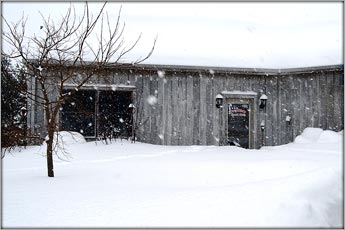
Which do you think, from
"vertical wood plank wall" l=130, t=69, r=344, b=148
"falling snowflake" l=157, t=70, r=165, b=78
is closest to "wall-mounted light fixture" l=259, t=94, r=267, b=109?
"vertical wood plank wall" l=130, t=69, r=344, b=148

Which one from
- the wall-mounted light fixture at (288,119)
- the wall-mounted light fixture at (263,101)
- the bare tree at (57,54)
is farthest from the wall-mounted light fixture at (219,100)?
the bare tree at (57,54)

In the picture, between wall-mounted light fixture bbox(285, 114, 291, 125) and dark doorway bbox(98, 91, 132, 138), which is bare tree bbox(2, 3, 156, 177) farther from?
wall-mounted light fixture bbox(285, 114, 291, 125)

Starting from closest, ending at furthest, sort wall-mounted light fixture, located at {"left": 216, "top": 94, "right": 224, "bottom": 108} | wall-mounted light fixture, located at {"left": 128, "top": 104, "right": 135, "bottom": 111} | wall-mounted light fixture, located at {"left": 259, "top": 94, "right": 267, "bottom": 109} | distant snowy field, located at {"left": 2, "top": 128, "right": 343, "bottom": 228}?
distant snowy field, located at {"left": 2, "top": 128, "right": 343, "bottom": 228}
wall-mounted light fixture, located at {"left": 128, "top": 104, "right": 135, "bottom": 111}
wall-mounted light fixture, located at {"left": 216, "top": 94, "right": 224, "bottom": 108}
wall-mounted light fixture, located at {"left": 259, "top": 94, "right": 267, "bottom": 109}

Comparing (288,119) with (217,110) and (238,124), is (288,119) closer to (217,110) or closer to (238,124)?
(238,124)

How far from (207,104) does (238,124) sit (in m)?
1.40

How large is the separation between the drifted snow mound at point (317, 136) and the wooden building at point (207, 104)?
0.39 m

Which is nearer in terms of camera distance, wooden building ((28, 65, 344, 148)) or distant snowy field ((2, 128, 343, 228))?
distant snowy field ((2, 128, 343, 228))

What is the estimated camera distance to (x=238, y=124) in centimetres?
1176

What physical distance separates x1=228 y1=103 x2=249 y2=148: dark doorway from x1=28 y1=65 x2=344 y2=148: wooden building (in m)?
0.03

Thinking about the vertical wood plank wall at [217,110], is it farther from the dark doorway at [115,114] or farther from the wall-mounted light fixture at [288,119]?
the dark doorway at [115,114]

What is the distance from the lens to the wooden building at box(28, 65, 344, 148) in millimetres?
10617

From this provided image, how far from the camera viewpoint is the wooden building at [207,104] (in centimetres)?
1062

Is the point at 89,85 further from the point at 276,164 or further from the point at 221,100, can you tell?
the point at 276,164

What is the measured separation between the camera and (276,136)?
11.9 m
